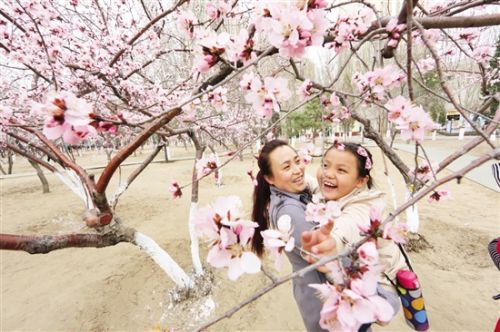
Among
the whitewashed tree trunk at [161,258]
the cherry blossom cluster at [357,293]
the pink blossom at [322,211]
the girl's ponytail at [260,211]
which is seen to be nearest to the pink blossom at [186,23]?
the girl's ponytail at [260,211]

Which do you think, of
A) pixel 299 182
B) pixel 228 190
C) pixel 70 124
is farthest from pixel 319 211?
pixel 228 190

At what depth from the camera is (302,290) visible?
1.44 meters

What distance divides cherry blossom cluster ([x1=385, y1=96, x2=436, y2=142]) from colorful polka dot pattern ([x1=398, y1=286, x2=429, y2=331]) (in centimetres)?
70

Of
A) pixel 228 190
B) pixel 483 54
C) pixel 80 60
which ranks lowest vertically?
pixel 228 190

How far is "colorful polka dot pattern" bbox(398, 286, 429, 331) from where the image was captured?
3.77 feet

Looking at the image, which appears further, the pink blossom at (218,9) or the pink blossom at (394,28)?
the pink blossom at (218,9)

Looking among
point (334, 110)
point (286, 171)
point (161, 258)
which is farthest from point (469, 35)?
point (161, 258)

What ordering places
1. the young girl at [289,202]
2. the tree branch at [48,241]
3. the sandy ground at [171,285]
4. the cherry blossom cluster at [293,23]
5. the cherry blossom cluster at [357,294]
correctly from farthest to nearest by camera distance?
the sandy ground at [171,285], the young girl at [289,202], the tree branch at [48,241], the cherry blossom cluster at [293,23], the cherry blossom cluster at [357,294]

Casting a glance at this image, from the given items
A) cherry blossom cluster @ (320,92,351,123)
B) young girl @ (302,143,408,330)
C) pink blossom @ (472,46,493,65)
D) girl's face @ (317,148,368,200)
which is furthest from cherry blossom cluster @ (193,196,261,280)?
pink blossom @ (472,46,493,65)

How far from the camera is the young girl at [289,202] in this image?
1.34 meters

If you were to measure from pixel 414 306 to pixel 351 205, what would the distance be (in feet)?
1.71

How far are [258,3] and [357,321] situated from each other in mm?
1043

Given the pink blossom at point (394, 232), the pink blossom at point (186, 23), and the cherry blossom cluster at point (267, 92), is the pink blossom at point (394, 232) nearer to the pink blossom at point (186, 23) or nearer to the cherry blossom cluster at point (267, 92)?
the cherry blossom cluster at point (267, 92)

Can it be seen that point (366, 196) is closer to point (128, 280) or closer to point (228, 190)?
point (128, 280)
